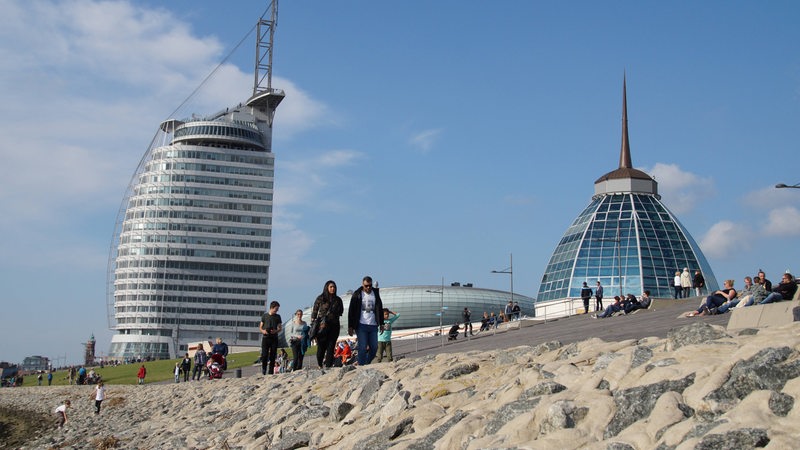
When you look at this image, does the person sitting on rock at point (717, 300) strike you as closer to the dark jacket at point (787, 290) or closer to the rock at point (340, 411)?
the dark jacket at point (787, 290)

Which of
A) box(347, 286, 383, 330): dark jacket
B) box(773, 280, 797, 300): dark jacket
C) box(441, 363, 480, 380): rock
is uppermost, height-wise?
box(773, 280, 797, 300): dark jacket

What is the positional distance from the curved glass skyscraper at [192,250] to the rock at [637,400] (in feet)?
497

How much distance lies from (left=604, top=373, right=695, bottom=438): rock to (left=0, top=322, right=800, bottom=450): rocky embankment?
0.03 feet

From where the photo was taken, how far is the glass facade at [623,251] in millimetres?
80750

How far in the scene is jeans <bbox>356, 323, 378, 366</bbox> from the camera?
16406 millimetres

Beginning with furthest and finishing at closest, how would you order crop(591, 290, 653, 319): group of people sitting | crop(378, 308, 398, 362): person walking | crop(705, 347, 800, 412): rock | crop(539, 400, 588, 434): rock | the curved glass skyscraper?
the curved glass skyscraper, crop(591, 290, 653, 319): group of people sitting, crop(378, 308, 398, 362): person walking, crop(539, 400, 588, 434): rock, crop(705, 347, 800, 412): rock

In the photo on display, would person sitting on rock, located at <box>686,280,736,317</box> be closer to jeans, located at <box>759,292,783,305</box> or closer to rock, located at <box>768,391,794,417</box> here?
jeans, located at <box>759,292,783,305</box>

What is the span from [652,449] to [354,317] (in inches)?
399

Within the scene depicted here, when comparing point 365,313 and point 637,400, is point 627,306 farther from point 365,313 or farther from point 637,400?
point 637,400

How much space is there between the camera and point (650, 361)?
816 centimetres

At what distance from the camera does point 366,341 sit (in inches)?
651

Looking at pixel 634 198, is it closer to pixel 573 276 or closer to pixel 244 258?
pixel 573 276

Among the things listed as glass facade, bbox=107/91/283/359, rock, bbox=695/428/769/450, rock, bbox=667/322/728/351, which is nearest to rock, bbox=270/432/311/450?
rock, bbox=667/322/728/351

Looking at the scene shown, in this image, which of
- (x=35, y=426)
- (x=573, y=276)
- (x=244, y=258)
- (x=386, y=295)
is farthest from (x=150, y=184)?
(x=35, y=426)
